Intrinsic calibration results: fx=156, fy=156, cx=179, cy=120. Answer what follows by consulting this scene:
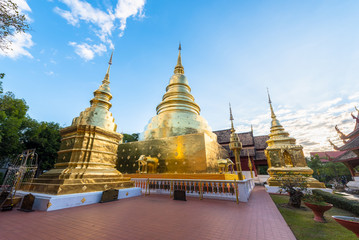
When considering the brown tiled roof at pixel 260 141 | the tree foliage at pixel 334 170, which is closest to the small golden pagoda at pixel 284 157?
the brown tiled roof at pixel 260 141

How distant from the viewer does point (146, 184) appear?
335 inches

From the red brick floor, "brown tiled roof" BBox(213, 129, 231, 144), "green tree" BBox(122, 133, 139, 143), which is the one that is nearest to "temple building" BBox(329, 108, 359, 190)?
"brown tiled roof" BBox(213, 129, 231, 144)

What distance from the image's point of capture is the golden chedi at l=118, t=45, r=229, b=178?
1008 cm

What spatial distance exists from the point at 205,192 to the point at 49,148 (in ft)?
58.4

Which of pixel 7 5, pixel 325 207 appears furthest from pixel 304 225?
pixel 7 5

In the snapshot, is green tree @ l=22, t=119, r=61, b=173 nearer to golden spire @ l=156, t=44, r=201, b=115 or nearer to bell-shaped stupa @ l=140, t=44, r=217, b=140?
bell-shaped stupa @ l=140, t=44, r=217, b=140

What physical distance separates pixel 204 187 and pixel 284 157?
845cm

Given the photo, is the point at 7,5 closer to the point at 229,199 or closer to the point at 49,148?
the point at 229,199

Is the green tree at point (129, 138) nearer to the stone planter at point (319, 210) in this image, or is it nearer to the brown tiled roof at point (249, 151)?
the brown tiled roof at point (249, 151)

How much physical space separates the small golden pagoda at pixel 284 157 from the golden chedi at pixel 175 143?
389 centimetres

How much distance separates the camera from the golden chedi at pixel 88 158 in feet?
18.4

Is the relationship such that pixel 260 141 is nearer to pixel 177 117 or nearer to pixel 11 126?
pixel 177 117

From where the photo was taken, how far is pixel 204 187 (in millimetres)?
7508

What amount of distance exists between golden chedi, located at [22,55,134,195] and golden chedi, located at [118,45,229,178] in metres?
3.00
